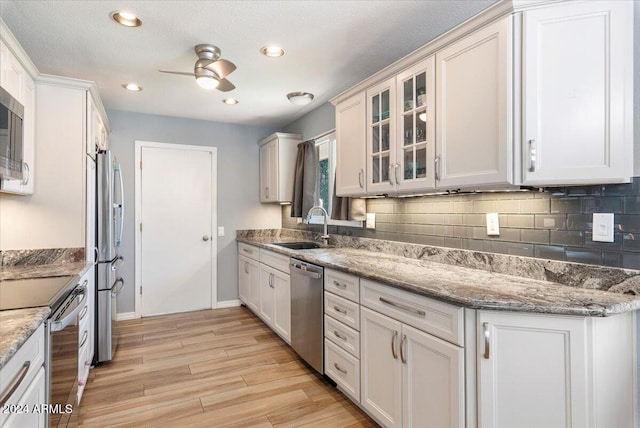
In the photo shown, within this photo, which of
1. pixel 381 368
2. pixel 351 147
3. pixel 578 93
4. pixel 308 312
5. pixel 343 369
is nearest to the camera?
pixel 578 93

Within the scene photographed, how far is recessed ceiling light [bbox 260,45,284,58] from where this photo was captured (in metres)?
2.54

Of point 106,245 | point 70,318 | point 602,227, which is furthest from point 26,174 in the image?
A: point 602,227

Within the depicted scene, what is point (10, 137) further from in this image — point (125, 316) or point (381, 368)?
point (125, 316)

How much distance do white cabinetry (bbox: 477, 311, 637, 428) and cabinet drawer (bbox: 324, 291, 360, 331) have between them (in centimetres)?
87

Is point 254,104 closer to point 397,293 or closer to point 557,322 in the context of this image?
point 397,293

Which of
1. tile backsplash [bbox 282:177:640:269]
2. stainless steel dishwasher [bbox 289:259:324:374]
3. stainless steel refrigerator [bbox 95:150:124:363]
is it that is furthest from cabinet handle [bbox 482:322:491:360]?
stainless steel refrigerator [bbox 95:150:124:363]

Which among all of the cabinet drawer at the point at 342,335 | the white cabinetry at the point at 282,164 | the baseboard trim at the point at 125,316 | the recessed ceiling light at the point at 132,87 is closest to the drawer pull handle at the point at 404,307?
the cabinet drawer at the point at 342,335

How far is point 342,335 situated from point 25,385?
5.36 feet

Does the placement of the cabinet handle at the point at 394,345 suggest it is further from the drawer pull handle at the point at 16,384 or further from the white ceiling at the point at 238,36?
the white ceiling at the point at 238,36

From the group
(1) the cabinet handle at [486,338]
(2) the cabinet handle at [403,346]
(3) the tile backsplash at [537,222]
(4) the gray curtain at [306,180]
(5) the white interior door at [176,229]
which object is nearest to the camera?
(1) the cabinet handle at [486,338]

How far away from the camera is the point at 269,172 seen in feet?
15.1

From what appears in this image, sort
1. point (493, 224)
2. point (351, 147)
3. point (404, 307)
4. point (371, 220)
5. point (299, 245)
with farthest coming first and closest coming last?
point (299, 245)
point (371, 220)
point (351, 147)
point (493, 224)
point (404, 307)

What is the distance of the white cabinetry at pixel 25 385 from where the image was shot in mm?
1054

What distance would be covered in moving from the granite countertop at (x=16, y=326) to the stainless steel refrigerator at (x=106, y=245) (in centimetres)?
149
